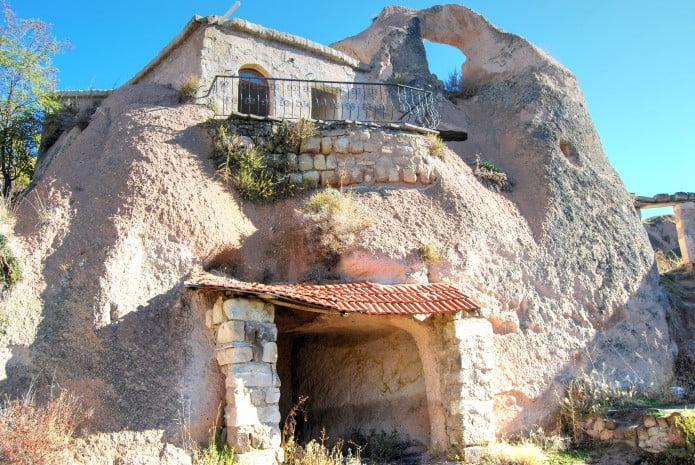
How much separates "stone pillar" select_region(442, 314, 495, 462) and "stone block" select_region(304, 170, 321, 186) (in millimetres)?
3572

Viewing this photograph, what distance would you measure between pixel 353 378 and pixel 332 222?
9.47ft

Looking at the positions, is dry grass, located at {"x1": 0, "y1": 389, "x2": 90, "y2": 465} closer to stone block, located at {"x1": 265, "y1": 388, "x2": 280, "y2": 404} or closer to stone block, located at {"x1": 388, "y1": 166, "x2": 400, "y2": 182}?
stone block, located at {"x1": 265, "y1": 388, "x2": 280, "y2": 404}

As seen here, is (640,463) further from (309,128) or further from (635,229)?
(309,128)

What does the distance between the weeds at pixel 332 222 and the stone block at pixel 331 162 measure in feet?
2.70

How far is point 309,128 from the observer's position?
1168cm

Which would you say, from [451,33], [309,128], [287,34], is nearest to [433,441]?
[309,128]

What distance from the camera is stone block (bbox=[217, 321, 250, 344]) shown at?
834cm

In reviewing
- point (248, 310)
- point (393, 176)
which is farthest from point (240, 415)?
point (393, 176)

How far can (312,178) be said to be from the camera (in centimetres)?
1141

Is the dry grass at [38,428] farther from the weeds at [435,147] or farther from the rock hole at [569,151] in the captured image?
the rock hole at [569,151]

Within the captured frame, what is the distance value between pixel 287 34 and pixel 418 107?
3.27 metres

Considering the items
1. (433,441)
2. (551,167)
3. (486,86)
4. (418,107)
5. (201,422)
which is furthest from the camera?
(486,86)

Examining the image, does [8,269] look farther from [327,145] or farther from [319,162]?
[327,145]

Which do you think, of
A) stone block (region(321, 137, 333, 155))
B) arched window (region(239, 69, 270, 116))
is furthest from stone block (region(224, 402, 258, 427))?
arched window (region(239, 69, 270, 116))
